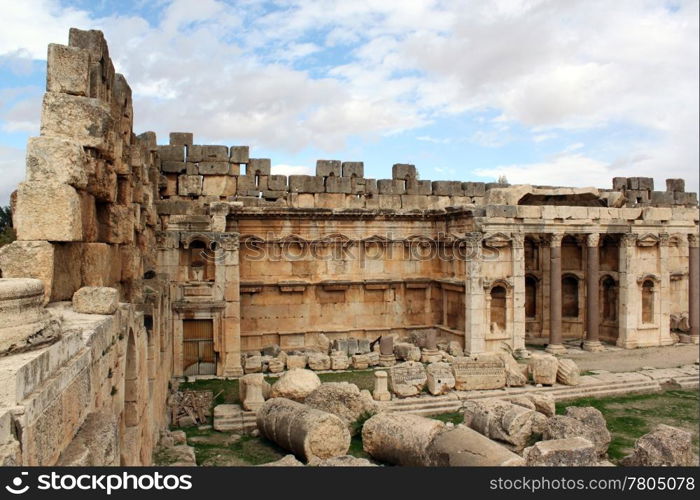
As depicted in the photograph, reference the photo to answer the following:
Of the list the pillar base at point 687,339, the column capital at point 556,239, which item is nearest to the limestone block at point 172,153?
the column capital at point 556,239

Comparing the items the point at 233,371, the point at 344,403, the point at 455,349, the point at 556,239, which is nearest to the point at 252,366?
the point at 233,371

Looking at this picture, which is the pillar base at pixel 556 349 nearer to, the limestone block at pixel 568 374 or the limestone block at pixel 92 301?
the limestone block at pixel 568 374

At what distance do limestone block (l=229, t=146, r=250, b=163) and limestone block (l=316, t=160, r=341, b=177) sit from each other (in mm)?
2445

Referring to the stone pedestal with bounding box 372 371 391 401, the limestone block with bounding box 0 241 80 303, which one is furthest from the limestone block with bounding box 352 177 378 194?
the limestone block with bounding box 0 241 80 303

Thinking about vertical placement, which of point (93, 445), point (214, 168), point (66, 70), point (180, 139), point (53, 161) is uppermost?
point (180, 139)

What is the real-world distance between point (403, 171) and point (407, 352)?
6573mm

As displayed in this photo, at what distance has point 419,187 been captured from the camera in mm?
20438

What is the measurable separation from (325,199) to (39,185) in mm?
14016

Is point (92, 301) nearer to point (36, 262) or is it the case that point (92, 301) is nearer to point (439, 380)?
point (36, 262)

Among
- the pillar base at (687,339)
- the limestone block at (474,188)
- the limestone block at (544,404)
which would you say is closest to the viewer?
the limestone block at (544,404)

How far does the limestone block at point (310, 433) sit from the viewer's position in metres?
9.81

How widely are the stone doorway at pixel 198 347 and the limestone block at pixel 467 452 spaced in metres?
8.68

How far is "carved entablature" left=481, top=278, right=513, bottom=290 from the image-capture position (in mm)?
17766
